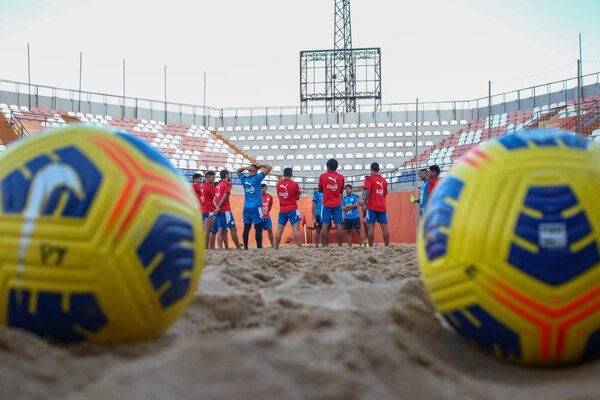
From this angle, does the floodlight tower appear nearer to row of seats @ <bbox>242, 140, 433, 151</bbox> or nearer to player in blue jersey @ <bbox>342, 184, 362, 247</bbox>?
row of seats @ <bbox>242, 140, 433, 151</bbox>

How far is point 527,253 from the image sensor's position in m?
2.44

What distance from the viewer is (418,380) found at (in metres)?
2.18

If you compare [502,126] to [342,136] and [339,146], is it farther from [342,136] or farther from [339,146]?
[342,136]

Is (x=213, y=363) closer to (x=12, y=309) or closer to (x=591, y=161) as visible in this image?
(x=12, y=309)

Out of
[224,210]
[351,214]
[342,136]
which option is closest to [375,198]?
[351,214]

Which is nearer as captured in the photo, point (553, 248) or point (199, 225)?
point (553, 248)

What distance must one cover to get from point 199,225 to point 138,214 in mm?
452

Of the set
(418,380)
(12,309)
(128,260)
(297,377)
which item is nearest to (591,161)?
(418,380)

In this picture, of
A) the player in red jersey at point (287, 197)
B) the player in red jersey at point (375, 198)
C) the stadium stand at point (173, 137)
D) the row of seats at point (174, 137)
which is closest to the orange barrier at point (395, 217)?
the stadium stand at point (173, 137)

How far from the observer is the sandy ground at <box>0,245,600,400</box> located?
74.5 inches

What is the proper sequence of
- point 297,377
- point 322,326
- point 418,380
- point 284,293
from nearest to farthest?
1. point 297,377
2. point 418,380
3. point 322,326
4. point 284,293

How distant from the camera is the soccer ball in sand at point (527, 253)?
243cm

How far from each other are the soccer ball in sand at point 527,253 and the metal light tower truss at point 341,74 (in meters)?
34.0

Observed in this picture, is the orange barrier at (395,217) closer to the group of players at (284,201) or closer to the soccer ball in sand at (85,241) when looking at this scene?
the group of players at (284,201)
